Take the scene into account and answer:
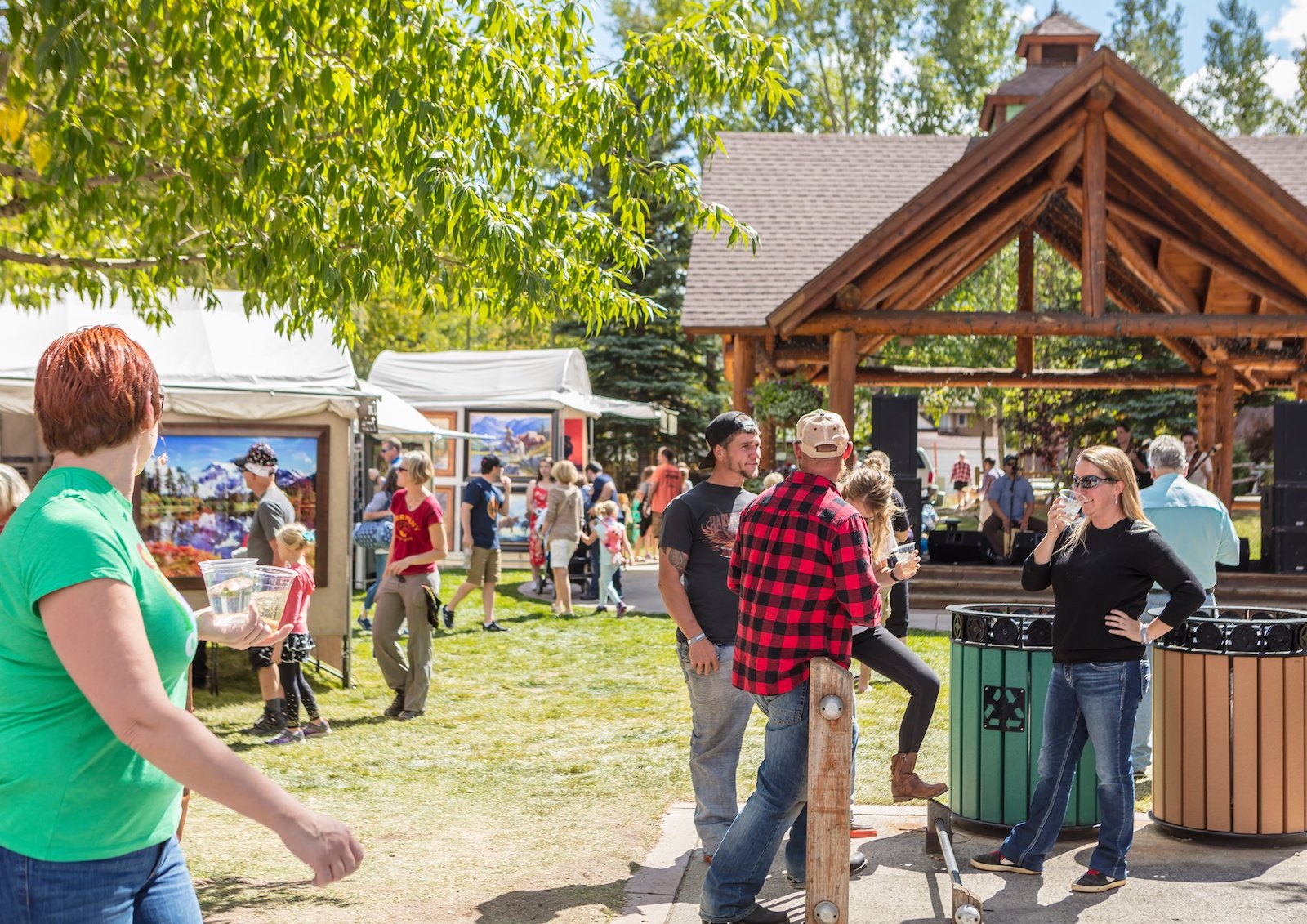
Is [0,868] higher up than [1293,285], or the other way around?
[1293,285]

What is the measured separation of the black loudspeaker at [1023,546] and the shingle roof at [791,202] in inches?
170

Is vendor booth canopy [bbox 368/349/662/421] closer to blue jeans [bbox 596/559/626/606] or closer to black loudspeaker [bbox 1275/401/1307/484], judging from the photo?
blue jeans [bbox 596/559/626/606]

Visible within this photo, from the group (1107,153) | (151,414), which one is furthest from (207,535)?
(1107,153)

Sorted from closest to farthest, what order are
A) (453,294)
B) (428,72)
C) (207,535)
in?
(428,72) < (453,294) < (207,535)

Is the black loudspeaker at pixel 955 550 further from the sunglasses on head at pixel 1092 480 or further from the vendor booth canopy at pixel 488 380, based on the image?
the sunglasses on head at pixel 1092 480

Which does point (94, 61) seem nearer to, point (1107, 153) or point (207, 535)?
point (207, 535)

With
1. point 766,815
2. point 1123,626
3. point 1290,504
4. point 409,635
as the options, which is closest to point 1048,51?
point 1290,504

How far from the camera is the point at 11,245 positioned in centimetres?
1164

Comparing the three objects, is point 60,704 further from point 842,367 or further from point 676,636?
point 842,367

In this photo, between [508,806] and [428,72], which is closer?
[428,72]

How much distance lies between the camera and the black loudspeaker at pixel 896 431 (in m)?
13.9

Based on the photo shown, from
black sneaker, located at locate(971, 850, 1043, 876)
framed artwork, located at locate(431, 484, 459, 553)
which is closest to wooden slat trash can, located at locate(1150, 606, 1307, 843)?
black sneaker, located at locate(971, 850, 1043, 876)

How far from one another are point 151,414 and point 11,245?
1059cm

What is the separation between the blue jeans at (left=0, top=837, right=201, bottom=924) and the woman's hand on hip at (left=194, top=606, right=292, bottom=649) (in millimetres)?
664
